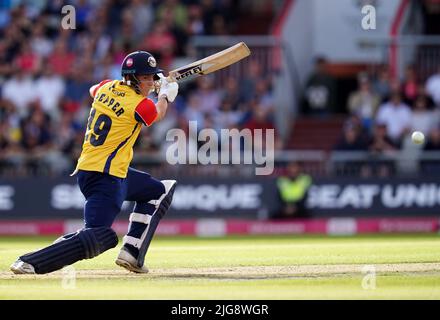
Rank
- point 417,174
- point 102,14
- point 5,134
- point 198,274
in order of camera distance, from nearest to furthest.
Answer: point 198,274 → point 417,174 → point 5,134 → point 102,14

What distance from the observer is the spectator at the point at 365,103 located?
1822cm

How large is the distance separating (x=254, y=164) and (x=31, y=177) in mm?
3602

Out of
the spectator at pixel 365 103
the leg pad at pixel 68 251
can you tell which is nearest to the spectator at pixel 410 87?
the spectator at pixel 365 103

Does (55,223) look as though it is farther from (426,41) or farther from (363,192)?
(426,41)

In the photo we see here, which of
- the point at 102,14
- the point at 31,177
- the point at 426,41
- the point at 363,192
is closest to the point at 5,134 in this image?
the point at 31,177

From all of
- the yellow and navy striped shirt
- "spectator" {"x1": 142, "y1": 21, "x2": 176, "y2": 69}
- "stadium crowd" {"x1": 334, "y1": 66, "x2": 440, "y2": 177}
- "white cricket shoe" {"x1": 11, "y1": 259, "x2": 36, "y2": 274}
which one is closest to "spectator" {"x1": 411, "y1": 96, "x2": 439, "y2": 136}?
"stadium crowd" {"x1": 334, "y1": 66, "x2": 440, "y2": 177}

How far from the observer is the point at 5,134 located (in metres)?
18.7

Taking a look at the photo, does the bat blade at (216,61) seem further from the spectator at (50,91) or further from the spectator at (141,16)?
the spectator at (141,16)

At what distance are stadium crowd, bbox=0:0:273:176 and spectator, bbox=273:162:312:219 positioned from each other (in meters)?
1.22

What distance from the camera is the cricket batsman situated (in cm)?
896

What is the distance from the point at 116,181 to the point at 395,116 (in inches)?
370

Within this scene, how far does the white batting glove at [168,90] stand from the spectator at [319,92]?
992 cm

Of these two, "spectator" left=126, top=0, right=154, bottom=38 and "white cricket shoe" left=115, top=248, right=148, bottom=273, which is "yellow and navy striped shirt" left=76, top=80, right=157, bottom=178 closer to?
"white cricket shoe" left=115, top=248, right=148, bottom=273
